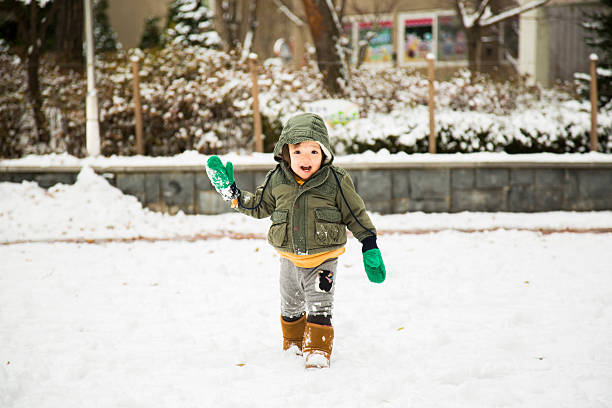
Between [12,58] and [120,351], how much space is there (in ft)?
25.7

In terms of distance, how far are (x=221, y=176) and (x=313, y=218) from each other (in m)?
0.57

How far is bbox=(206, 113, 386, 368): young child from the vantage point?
334 cm

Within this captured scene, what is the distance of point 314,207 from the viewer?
3387 mm

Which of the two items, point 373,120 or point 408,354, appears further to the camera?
point 373,120

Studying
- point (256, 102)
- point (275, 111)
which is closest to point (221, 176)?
point (256, 102)

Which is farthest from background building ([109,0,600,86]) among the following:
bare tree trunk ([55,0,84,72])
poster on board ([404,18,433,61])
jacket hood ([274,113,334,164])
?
jacket hood ([274,113,334,164])

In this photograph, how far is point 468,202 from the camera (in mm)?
8312

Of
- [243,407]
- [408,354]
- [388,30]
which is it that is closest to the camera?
[243,407]

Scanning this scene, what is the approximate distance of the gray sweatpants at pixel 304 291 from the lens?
3396 mm

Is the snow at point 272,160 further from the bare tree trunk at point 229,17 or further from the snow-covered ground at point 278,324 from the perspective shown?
the bare tree trunk at point 229,17

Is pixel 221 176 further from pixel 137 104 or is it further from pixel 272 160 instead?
pixel 137 104

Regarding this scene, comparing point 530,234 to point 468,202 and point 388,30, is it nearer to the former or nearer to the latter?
point 468,202

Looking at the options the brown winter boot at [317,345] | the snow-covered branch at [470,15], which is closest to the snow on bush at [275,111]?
the snow-covered branch at [470,15]

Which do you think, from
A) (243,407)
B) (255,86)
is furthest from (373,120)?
(243,407)
